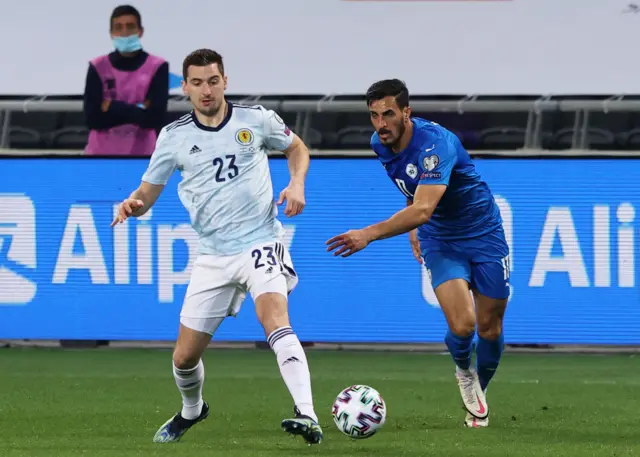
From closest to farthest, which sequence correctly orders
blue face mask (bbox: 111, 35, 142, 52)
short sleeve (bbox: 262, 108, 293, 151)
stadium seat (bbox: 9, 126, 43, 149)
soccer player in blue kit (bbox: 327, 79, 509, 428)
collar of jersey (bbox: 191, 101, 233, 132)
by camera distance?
collar of jersey (bbox: 191, 101, 233, 132)
short sleeve (bbox: 262, 108, 293, 151)
soccer player in blue kit (bbox: 327, 79, 509, 428)
blue face mask (bbox: 111, 35, 142, 52)
stadium seat (bbox: 9, 126, 43, 149)

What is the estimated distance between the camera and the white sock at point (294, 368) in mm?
7598

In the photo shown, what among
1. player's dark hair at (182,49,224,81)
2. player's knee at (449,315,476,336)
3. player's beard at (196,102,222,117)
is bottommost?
player's knee at (449,315,476,336)

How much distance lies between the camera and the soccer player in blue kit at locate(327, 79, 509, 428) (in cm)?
858

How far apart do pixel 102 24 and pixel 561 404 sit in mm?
7372

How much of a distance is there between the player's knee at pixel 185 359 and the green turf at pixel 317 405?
1.34 ft

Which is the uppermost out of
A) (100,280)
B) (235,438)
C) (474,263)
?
(474,263)

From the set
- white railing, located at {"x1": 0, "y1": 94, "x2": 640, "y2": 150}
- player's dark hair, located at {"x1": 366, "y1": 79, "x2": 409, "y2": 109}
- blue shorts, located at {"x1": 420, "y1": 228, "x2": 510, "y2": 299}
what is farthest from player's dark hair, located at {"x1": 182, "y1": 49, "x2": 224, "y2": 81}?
white railing, located at {"x1": 0, "y1": 94, "x2": 640, "y2": 150}

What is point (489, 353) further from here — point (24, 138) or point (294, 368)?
Answer: point (24, 138)

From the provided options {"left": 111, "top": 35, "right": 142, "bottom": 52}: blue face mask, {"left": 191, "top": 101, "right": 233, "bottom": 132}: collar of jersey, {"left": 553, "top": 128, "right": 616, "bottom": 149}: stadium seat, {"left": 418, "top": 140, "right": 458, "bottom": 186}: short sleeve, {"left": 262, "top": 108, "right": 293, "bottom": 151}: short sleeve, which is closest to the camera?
{"left": 191, "top": 101, "right": 233, "bottom": 132}: collar of jersey

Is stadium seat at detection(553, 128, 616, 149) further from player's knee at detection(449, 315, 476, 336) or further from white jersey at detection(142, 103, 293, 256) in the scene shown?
white jersey at detection(142, 103, 293, 256)

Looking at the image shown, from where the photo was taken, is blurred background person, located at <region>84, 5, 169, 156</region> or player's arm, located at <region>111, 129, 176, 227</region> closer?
player's arm, located at <region>111, 129, 176, 227</region>

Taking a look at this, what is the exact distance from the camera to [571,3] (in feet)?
49.1

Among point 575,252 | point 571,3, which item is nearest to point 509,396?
point 575,252

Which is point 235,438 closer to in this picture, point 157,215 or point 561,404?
point 561,404
